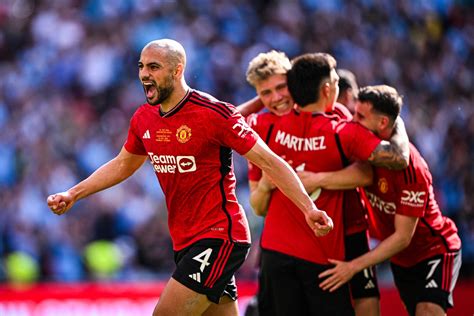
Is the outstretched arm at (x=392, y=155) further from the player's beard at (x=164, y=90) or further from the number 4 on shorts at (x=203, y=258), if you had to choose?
the player's beard at (x=164, y=90)

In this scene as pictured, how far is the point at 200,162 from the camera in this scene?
7305 millimetres

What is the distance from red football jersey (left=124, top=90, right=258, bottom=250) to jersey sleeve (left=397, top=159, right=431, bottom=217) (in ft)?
4.72

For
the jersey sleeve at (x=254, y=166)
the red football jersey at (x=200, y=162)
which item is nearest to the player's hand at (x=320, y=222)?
the red football jersey at (x=200, y=162)

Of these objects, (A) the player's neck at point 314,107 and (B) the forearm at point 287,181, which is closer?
(B) the forearm at point 287,181

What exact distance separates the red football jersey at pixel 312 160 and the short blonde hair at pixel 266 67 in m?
0.47

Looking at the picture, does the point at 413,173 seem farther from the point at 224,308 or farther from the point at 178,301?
the point at 178,301

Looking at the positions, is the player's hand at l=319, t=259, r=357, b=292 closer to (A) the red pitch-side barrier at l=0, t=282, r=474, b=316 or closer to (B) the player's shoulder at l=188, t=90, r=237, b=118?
(B) the player's shoulder at l=188, t=90, r=237, b=118

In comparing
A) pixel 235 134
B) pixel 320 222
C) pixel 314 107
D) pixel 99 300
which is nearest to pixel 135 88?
pixel 99 300

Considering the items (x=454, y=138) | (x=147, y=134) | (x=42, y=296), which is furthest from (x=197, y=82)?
(x=147, y=134)

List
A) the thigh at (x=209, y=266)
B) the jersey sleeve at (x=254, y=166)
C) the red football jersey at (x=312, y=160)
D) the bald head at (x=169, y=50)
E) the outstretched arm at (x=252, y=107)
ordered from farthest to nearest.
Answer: the outstretched arm at (x=252, y=107), the jersey sleeve at (x=254, y=166), the red football jersey at (x=312, y=160), the bald head at (x=169, y=50), the thigh at (x=209, y=266)

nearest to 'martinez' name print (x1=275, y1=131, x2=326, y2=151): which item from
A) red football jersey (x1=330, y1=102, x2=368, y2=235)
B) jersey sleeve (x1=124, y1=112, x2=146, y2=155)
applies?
red football jersey (x1=330, y1=102, x2=368, y2=235)

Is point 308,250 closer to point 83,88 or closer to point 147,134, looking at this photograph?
point 147,134

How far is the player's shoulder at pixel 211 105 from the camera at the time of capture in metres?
7.25

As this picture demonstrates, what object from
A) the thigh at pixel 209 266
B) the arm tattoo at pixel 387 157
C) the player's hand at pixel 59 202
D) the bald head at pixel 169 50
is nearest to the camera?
the thigh at pixel 209 266
